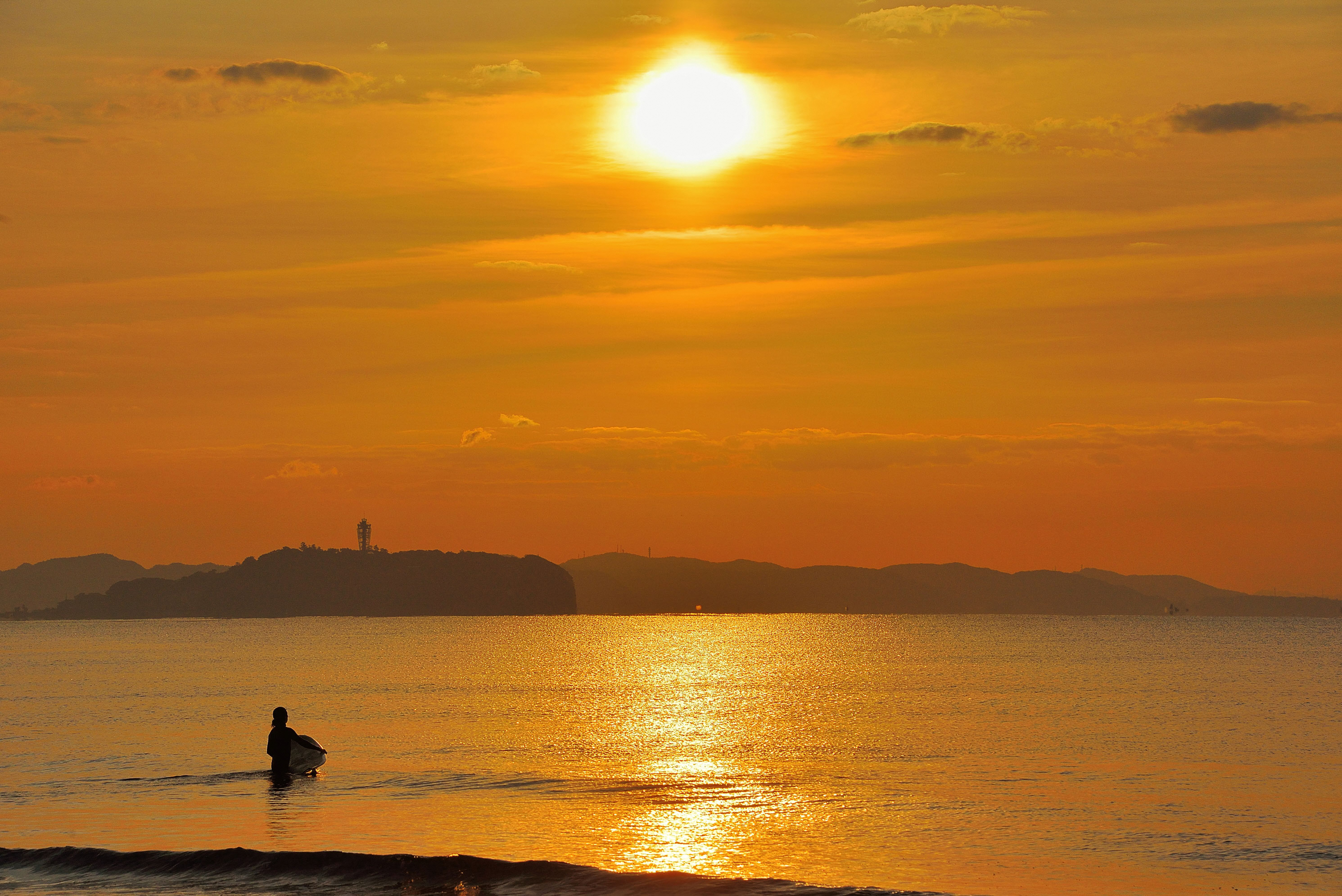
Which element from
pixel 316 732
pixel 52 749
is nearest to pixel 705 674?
pixel 316 732

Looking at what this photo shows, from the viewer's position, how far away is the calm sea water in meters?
33.9

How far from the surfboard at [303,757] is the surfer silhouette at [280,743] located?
34 centimetres

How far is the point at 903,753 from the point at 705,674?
9067 centimetres

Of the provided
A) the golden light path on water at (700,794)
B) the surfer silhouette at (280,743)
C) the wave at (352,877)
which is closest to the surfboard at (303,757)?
the surfer silhouette at (280,743)

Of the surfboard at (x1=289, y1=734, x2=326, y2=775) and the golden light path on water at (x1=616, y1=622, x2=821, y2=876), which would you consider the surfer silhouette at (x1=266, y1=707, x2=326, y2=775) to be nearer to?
the surfboard at (x1=289, y1=734, x2=326, y2=775)

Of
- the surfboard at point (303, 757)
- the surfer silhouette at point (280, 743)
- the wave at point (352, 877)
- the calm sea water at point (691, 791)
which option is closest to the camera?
the wave at point (352, 877)

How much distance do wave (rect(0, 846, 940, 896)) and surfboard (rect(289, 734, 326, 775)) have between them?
16731 millimetres

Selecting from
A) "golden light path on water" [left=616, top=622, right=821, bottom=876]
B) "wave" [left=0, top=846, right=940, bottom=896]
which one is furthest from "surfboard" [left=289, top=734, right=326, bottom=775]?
"wave" [left=0, top=846, right=940, bottom=896]

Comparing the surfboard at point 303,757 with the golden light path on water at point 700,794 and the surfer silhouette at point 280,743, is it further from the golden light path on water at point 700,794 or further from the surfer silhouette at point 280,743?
the golden light path on water at point 700,794

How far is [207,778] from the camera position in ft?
170

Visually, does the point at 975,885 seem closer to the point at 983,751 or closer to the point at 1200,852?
the point at 1200,852

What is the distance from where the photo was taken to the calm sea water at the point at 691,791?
3394 centimetres

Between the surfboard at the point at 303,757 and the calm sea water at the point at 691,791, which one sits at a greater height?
the surfboard at the point at 303,757

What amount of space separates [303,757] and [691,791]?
15.3 metres
